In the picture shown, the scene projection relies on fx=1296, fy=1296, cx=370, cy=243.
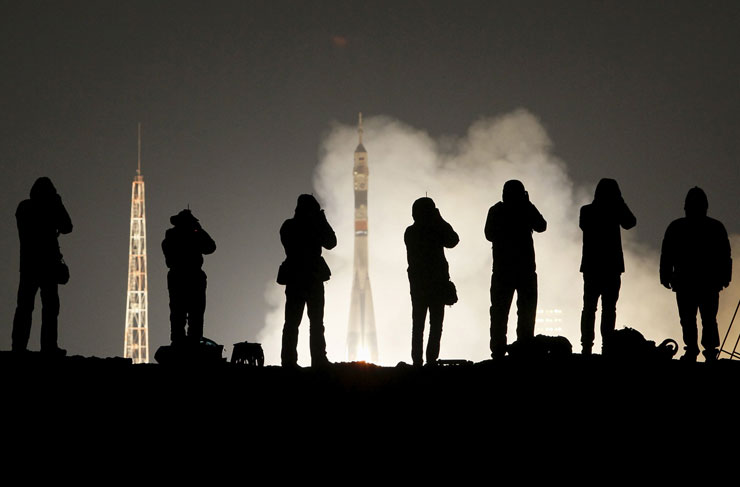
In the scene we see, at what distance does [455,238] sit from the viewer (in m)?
18.5

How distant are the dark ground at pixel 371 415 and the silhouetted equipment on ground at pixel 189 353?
165 cm

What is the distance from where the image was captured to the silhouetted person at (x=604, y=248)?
18.0 meters

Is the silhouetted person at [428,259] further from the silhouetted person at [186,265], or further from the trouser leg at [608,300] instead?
the silhouetted person at [186,265]

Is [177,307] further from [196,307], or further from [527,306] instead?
[527,306]

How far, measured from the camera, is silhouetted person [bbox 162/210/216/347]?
18609mm

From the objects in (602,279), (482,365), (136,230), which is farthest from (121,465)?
(136,230)

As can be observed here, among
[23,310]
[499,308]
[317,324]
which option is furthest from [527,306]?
[23,310]

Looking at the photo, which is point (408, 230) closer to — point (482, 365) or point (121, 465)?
point (482, 365)

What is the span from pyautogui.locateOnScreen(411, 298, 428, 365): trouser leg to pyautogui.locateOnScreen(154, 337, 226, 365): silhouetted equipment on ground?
2.79 m

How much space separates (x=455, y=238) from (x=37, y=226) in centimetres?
585

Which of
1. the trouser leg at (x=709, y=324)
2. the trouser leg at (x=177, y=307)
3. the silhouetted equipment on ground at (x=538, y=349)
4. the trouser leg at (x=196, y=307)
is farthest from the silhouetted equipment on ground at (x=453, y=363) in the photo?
the trouser leg at (x=177, y=307)

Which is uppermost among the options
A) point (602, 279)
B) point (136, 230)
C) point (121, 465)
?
point (136, 230)

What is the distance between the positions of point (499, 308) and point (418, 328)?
1266 millimetres

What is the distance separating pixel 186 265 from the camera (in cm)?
1867
